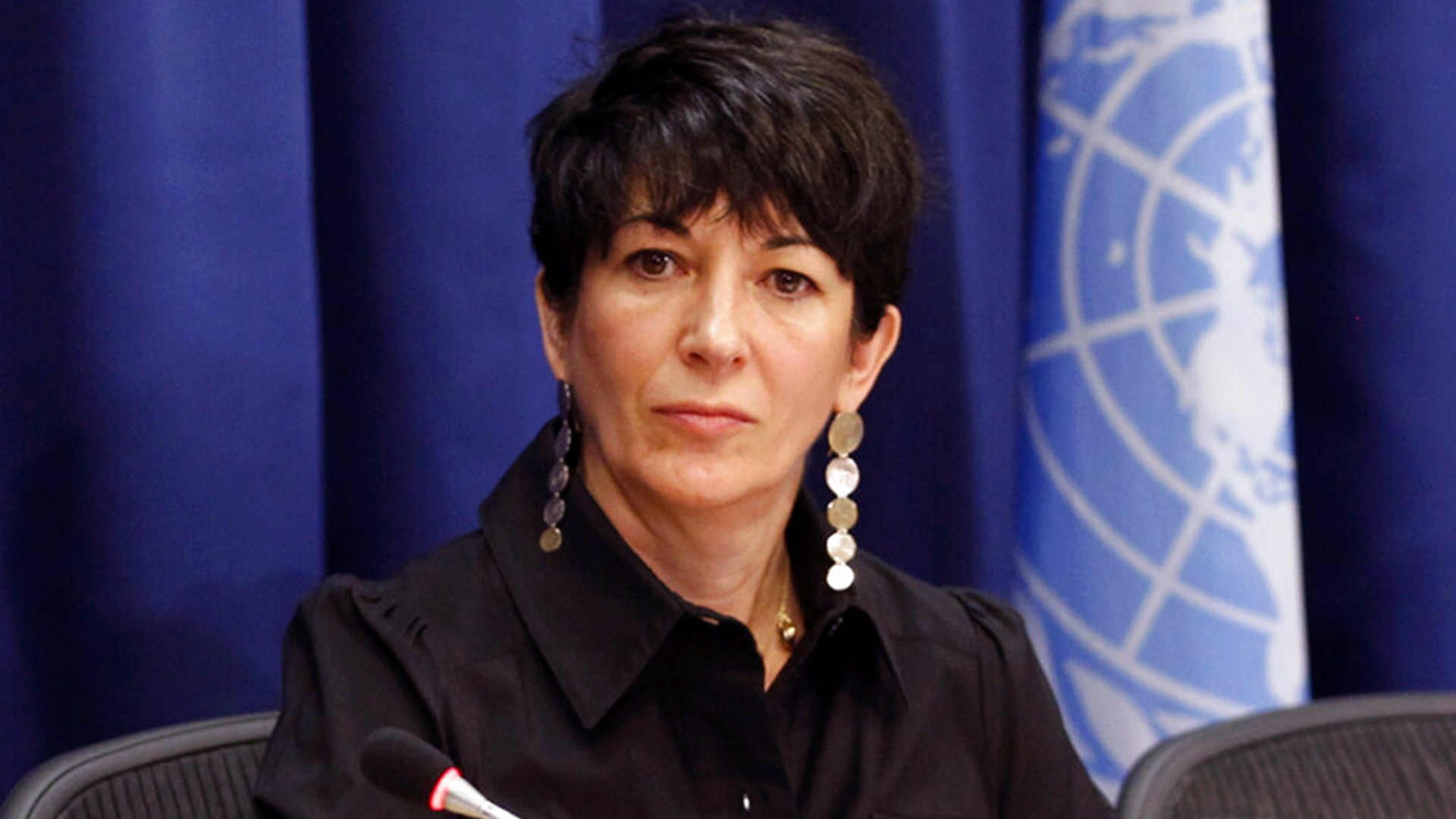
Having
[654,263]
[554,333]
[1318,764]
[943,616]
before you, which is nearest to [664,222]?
[654,263]

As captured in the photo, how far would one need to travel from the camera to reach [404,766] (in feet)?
3.16

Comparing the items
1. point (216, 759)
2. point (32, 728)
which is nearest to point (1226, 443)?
point (216, 759)

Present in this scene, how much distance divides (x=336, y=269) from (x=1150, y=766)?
2.74ft

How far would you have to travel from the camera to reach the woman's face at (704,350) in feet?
4.14

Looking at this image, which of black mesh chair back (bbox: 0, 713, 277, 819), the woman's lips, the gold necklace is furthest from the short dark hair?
black mesh chair back (bbox: 0, 713, 277, 819)

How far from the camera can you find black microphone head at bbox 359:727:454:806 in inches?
37.6

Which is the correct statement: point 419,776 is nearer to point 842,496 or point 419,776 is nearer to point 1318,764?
point 842,496

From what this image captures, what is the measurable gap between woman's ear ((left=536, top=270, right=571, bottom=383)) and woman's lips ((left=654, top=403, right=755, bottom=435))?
4.9 inches

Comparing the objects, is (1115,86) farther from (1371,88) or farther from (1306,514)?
(1306,514)

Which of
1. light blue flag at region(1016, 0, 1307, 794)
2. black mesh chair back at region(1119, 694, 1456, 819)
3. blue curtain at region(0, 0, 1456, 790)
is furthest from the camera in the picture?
light blue flag at region(1016, 0, 1307, 794)

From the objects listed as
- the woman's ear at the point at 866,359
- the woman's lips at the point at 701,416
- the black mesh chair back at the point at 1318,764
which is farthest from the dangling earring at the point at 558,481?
the black mesh chair back at the point at 1318,764

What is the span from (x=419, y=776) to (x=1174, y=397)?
3.42 feet

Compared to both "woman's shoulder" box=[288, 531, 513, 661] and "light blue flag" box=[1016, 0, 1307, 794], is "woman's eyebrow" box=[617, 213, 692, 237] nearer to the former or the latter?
"woman's shoulder" box=[288, 531, 513, 661]

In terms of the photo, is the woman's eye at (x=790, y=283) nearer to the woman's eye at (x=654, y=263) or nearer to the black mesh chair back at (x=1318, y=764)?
the woman's eye at (x=654, y=263)
